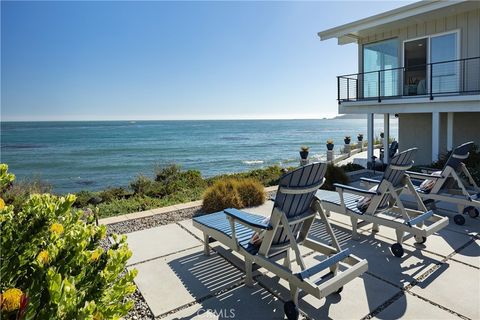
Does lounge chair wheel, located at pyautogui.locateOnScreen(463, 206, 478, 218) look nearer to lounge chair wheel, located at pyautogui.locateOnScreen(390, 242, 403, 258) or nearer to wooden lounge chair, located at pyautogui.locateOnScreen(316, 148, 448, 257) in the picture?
wooden lounge chair, located at pyautogui.locateOnScreen(316, 148, 448, 257)

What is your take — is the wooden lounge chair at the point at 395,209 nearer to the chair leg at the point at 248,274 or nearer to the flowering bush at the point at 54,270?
the chair leg at the point at 248,274

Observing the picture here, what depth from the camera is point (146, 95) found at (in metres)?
79.6

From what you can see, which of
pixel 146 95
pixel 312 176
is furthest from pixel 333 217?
A: pixel 146 95

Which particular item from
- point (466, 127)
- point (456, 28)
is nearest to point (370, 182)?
point (456, 28)

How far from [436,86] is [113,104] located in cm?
8834

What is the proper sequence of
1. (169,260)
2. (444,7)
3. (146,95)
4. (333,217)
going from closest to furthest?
(169,260)
(333,217)
(444,7)
(146,95)

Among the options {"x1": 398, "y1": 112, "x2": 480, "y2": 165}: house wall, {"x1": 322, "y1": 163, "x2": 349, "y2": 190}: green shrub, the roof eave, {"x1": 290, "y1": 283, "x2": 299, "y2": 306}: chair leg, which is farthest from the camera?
{"x1": 398, "y1": 112, "x2": 480, "y2": 165}: house wall

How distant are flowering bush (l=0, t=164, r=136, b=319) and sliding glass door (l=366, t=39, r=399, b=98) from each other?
12.1 m

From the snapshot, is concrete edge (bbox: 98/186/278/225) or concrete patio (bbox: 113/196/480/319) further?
concrete edge (bbox: 98/186/278/225)

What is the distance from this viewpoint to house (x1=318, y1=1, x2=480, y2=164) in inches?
394

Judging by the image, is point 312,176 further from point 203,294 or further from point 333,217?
point 333,217

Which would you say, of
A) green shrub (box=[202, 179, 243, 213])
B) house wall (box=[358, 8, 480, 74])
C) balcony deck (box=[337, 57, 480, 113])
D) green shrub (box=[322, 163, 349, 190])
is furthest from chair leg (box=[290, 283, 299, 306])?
house wall (box=[358, 8, 480, 74])

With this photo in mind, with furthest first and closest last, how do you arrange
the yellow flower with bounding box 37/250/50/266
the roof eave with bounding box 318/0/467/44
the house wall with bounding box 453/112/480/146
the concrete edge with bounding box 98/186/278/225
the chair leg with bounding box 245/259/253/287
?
the house wall with bounding box 453/112/480/146, the roof eave with bounding box 318/0/467/44, the concrete edge with bounding box 98/186/278/225, the chair leg with bounding box 245/259/253/287, the yellow flower with bounding box 37/250/50/266

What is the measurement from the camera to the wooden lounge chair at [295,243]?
2.84m
